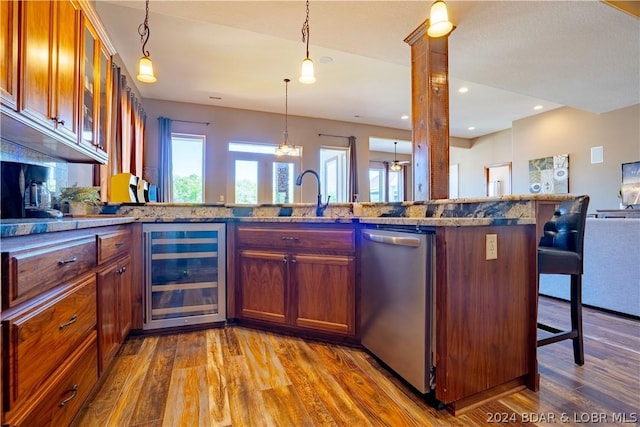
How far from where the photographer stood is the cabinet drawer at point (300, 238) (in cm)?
205

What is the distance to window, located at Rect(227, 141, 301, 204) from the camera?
6098 millimetres

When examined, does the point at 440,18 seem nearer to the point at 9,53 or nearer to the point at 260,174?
the point at 9,53

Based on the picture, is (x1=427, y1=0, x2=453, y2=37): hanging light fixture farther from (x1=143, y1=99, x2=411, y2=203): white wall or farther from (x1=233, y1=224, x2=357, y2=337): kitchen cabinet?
(x1=143, y1=99, x2=411, y2=203): white wall

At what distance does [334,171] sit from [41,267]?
21.8 ft

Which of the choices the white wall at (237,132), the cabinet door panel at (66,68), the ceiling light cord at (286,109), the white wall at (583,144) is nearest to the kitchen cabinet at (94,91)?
the cabinet door panel at (66,68)

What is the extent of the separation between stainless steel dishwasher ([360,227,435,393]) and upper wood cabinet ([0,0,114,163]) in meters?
1.84

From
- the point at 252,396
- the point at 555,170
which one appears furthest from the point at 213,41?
the point at 555,170

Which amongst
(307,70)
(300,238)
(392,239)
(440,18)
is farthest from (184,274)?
(440,18)

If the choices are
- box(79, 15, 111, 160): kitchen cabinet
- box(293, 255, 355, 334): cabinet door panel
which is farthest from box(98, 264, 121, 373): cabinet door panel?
box(293, 255, 355, 334): cabinet door panel

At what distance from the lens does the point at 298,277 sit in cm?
216

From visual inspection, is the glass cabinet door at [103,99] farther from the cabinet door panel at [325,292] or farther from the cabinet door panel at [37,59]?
the cabinet door panel at [325,292]

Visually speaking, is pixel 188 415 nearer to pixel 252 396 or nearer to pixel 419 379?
pixel 252 396

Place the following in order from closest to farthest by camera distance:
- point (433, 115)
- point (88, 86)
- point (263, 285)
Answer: point (88, 86) < point (263, 285) < point (433, 115)

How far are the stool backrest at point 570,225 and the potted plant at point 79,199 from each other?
3.06 metres
